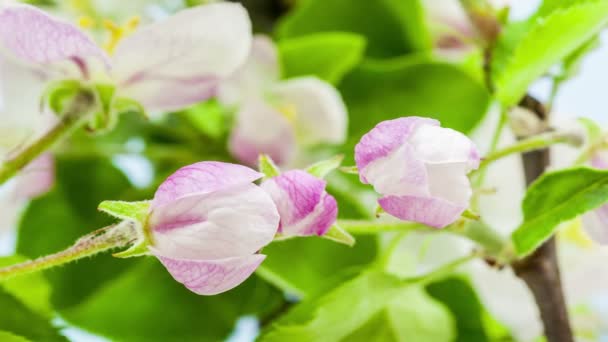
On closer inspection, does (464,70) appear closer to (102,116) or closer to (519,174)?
(519,174)

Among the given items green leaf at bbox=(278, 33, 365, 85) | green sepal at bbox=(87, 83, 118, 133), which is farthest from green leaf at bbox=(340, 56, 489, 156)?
green sepal at bbox=(87, 83, 118, 133)

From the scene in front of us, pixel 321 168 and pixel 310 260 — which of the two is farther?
pixel 310 260

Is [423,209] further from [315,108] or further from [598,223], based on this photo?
[315,108]

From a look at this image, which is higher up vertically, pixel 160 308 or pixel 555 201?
pixel 555 201

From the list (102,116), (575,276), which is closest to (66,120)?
(102,116)

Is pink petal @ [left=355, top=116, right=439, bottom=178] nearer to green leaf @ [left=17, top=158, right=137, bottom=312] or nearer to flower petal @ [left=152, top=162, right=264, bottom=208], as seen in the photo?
flower petal @ [left=152, top=162, right=264, bottom=208]

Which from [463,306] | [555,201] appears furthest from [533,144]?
[463,306]

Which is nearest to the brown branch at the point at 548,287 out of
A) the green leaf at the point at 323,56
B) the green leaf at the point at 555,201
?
the green leaf at the point at 555,201
